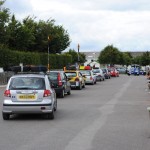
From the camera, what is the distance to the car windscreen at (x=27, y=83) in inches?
562

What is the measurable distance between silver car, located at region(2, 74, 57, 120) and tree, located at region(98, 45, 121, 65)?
99.5m

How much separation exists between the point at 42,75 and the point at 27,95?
108cm

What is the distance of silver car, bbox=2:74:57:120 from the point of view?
13.9 meters

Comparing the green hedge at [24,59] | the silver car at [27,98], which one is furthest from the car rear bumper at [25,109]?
the green hedge at [24,59]

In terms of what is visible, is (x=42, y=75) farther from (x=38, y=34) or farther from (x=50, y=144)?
(x=38, y=34)

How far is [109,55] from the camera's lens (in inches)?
4478

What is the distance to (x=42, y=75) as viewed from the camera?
14.8m

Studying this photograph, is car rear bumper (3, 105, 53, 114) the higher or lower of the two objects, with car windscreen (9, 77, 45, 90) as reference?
lower

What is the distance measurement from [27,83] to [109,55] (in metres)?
100

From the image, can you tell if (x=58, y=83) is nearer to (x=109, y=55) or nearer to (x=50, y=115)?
(x=50, y=115)

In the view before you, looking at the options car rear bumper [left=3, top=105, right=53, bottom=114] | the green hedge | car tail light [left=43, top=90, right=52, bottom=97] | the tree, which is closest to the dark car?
car tail light [left=43, top=90, right=52, bottom=97]

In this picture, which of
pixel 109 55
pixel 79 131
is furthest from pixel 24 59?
pixel 109 55

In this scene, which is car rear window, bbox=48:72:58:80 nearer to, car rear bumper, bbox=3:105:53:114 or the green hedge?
car rear bumper, bbox=3:105:53:114

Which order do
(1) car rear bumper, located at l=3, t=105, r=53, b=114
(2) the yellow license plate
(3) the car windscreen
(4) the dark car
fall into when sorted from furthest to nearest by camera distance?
(4) the dark car → (3) the car windscreen → (2) the yellow license plate → (1) car rear bumper, located at l=3, t=105, r=53, b=114
